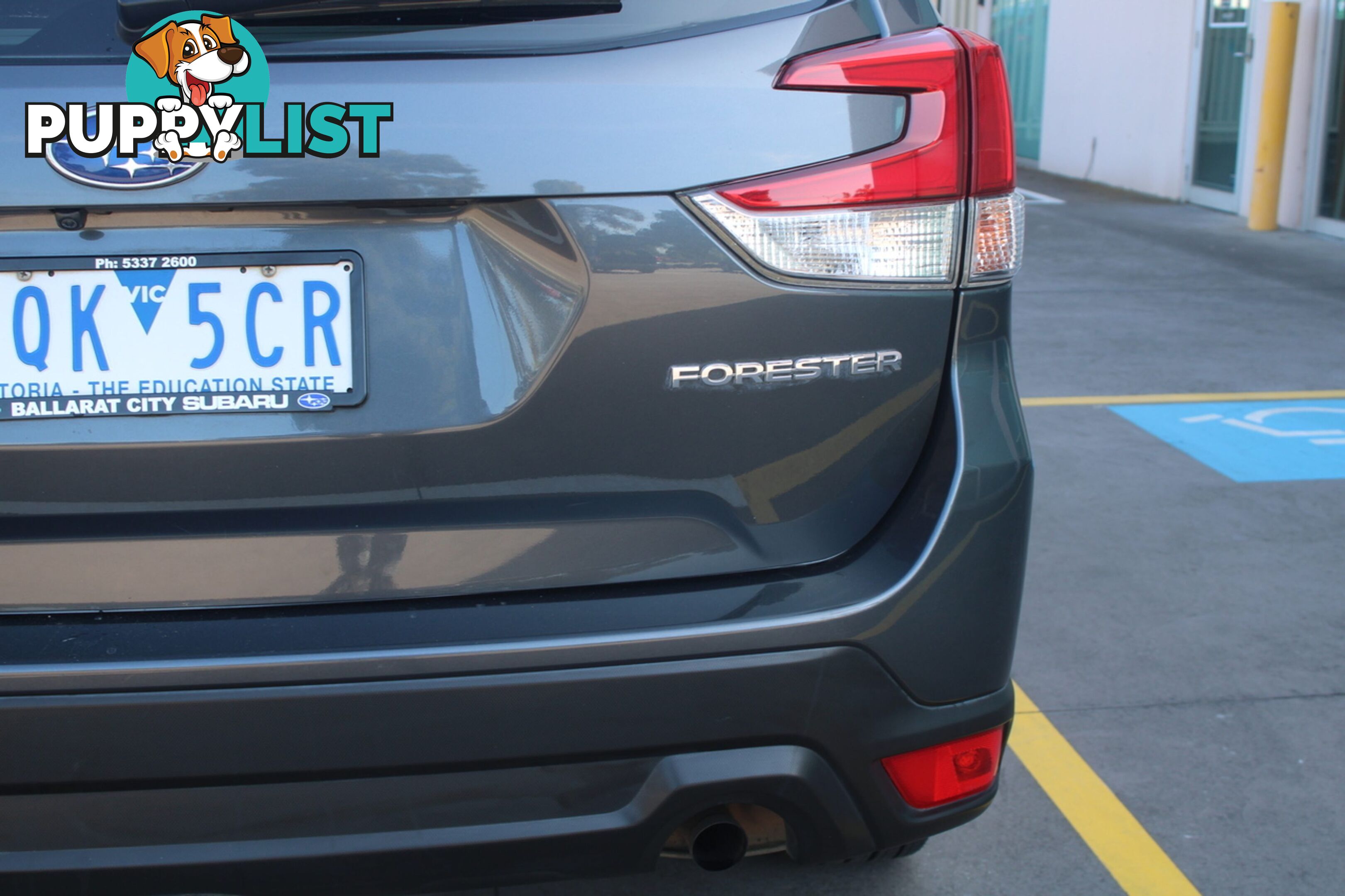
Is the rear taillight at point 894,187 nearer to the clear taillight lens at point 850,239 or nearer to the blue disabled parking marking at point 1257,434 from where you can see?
the clear taillight lens at point 850,239

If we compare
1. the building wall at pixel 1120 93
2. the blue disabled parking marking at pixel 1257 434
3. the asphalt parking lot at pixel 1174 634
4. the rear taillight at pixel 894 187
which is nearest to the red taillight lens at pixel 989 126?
the rear taillight at pixel 894 187

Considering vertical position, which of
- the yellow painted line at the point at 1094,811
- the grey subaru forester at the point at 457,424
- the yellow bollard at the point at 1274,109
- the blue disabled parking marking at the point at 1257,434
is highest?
the yellow bollard at the point at 1274,109

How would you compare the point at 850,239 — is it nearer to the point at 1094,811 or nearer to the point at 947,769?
the point at 947,769

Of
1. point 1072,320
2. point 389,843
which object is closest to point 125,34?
point 389,843

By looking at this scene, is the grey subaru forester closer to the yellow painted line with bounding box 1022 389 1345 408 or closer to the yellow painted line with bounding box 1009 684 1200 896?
the yellow painted line with bounding box 1009 684 1200 896

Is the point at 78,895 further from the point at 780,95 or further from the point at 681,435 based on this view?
the point at 780,95

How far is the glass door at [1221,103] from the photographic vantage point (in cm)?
1184

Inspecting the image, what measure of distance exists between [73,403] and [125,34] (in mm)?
416

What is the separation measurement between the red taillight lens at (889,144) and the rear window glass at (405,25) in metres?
0.11

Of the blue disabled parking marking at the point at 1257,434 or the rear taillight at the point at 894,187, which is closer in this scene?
the rear taillight at the point at 894,187

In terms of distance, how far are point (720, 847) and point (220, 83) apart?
1.09m

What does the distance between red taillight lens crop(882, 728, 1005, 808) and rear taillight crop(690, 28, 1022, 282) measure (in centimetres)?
58

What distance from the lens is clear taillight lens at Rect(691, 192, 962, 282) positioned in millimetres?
1449

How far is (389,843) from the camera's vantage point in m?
1.45
